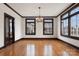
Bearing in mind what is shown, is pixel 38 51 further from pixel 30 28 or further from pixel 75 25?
pixel 30 28

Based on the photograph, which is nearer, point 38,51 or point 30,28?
point 38,51

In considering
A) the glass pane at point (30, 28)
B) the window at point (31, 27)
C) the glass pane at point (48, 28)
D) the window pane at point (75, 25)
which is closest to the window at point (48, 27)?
the glass pane at point (48, 28)

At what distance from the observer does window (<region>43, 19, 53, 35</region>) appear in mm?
15562

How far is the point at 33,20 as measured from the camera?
15.5 meters

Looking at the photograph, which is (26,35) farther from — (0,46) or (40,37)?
(0,46)

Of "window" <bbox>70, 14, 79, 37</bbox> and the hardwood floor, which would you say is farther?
"window" <bbox>70, 14, 79, 37</bbox>

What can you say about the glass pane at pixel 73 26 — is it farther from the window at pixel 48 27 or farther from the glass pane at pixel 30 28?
the glass pane at pixel 30 28

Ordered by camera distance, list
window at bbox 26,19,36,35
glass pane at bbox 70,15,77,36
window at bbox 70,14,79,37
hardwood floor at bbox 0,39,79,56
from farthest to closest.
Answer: window at bbox 26,19,36,35
glass pane at bbox 70,15,77,36
window at bbox 70,14,79,37
hardwood floor at bbox 0,39,79,56

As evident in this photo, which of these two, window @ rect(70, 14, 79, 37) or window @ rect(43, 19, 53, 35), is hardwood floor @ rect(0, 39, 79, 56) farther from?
window @ rect(43, 19, 53, 35)

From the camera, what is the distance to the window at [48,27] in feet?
51.1

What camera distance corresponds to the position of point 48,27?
613 inches

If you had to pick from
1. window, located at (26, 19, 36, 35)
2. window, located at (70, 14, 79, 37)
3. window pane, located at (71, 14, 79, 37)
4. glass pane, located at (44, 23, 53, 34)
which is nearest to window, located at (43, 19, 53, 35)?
glass pane, located at (44, 23, 53, 34)

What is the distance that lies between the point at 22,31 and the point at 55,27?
412 centimetres

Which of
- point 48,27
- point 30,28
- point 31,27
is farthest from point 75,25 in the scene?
point 30,28
